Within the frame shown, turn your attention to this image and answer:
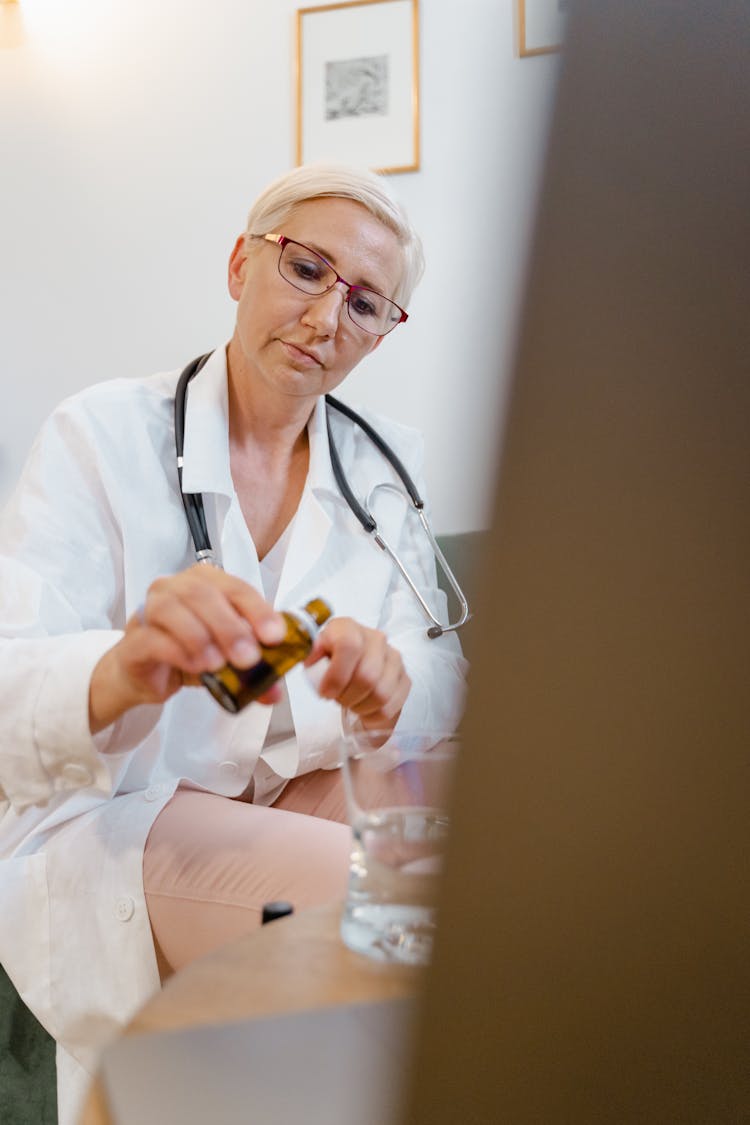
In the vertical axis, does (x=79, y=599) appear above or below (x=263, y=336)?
below

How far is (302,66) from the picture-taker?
2096mm

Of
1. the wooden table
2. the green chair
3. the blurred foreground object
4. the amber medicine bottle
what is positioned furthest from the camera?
the green chair

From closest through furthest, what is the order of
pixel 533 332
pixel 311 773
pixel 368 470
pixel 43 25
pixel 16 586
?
pixel 533 332 < pixel 16 586 < pixel 311 773 < pixel 368 470 < pixel 43 25

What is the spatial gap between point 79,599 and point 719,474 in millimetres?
1050

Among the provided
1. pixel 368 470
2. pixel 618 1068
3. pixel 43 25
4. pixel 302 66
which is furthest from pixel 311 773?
pixel 43 25

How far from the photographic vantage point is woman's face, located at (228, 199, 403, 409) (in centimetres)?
140

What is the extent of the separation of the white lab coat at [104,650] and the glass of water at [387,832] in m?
0.17

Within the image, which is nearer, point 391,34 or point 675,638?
point 675,638

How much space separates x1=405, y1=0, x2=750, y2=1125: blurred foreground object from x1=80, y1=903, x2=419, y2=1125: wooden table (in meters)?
0.17

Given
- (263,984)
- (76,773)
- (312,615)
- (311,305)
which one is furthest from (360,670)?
(311,305)

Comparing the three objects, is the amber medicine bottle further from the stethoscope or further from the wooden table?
the stethoscope

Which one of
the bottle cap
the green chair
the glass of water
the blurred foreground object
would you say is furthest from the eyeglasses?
the blurred foreground object

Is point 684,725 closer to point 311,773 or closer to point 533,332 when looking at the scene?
point 533,332

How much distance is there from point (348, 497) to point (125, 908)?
69cm
